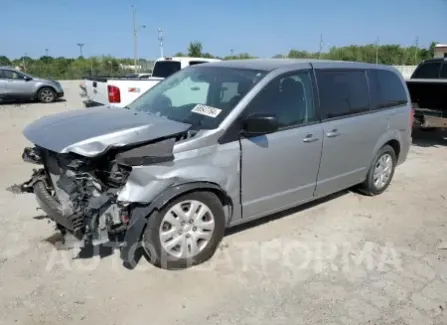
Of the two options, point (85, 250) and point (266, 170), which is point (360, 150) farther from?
point (85, 250)

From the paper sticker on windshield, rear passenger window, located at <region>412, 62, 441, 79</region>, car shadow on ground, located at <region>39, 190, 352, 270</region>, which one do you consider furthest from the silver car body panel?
the paper sticker on windshield

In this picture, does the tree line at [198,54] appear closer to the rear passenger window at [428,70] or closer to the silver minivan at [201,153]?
the rear passenger window at [428,70]

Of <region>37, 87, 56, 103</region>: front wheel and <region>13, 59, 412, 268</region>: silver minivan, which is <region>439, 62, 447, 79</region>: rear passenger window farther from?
<region>37, 87, 56, 103</region>: front wheel

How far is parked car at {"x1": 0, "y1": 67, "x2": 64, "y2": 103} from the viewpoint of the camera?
54.7 feet

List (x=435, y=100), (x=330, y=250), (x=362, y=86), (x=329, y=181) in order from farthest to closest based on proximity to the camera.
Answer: (x=435, y=100) < (x=362, y=86) < (x=329, y=181) < (x=330, y=250)

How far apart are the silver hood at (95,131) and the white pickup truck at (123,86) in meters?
4.09

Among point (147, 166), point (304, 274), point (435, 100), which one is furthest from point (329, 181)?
point (435, 100)

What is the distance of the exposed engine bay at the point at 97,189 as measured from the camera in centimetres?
328

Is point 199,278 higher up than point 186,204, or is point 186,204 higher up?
point 186,204

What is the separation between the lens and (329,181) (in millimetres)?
4805

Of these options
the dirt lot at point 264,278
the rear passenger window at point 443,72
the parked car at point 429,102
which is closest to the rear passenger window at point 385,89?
the dirt lot at point 264,278

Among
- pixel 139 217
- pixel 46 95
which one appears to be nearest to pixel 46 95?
pixel 46 95

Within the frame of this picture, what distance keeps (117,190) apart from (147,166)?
31cm

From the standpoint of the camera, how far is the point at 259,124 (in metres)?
3.69
